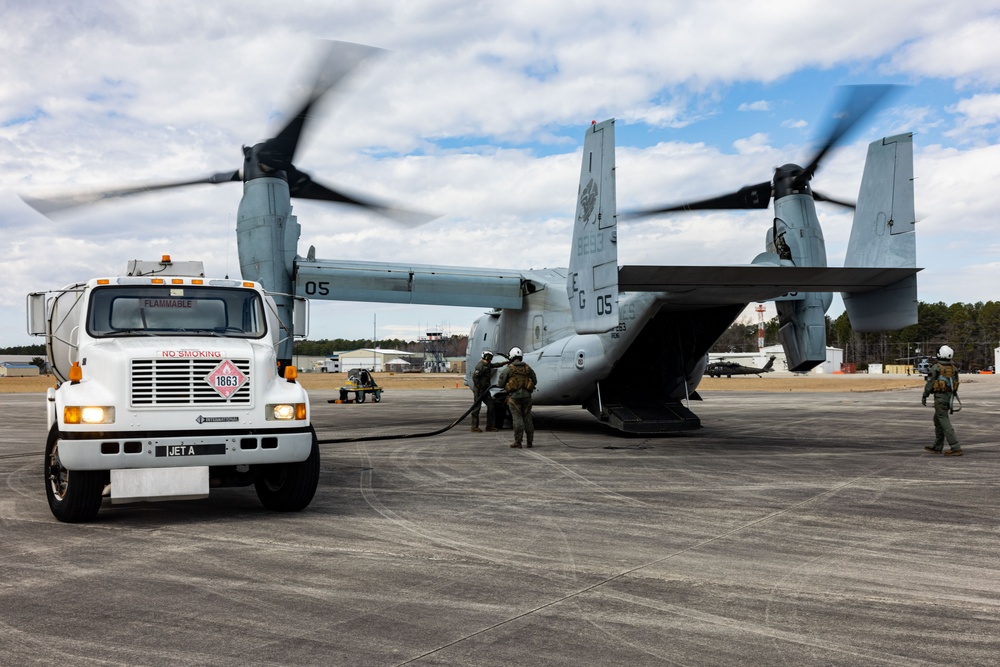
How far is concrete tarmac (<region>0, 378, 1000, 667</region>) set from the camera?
13.6 ft

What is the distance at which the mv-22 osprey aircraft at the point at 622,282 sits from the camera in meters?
Answer: 13.0

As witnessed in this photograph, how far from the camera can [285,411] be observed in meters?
7.64

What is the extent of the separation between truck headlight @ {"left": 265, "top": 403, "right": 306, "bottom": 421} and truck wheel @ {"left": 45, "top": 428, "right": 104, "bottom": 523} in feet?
5.21

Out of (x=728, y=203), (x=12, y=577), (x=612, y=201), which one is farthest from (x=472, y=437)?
(x=12, y=577)

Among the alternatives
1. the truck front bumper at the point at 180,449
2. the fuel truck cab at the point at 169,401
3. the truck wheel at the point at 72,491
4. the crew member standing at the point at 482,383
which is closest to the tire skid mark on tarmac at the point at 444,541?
the fuel truck cab at the point at 169,401

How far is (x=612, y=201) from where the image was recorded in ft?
42.2

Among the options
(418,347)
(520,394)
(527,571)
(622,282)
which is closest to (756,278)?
(622,282)

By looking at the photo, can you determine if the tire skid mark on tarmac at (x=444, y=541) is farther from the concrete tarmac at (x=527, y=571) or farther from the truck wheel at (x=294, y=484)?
the truck wheel at (x=294, y=484)

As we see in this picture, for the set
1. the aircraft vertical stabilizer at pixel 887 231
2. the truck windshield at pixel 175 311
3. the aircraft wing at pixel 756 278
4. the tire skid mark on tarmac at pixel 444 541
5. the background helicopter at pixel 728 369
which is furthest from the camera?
the background helicopter at pixel 728 369

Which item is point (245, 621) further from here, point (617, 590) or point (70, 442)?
point (70, 442)

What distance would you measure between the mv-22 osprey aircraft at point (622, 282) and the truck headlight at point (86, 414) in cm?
655

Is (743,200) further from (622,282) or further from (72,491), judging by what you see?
(72,491)

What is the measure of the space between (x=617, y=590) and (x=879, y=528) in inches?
134

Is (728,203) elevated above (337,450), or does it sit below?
above
